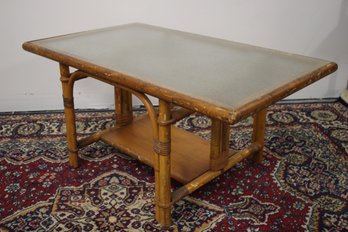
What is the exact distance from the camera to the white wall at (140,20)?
3.11 meters

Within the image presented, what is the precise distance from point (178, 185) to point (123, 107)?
0.63m

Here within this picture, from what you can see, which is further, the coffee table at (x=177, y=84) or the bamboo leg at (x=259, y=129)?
the bamboo leg at (x=259, y=129)

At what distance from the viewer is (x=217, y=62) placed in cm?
195

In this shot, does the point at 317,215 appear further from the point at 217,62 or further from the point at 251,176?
the point at 217,62

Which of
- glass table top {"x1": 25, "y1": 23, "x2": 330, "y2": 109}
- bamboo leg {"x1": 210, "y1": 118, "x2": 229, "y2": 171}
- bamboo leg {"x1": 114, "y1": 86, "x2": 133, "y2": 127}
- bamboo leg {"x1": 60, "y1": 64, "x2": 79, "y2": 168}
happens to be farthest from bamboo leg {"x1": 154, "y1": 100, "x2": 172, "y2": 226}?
bamboo leg {"x1": 114, "y1": 86, "x2": 133, "y2": 127}

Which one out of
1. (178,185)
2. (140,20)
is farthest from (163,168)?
(140,20)

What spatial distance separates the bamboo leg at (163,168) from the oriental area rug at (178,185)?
0.27ft

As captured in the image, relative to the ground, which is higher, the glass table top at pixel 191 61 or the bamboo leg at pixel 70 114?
the glass table top at pixel 191 61

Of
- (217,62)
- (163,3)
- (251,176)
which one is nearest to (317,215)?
(251,176)

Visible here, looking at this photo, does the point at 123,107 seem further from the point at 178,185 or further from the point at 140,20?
the point at 140,20

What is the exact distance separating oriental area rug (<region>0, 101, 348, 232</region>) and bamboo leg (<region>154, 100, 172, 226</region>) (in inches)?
3.3

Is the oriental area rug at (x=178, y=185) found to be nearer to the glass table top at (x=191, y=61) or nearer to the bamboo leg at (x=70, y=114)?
the bamboo leg at (x=70, y=114)

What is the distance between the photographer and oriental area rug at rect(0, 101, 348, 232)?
2.08m

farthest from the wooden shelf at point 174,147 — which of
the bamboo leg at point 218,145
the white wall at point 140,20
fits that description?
the white wall at point 140,20
